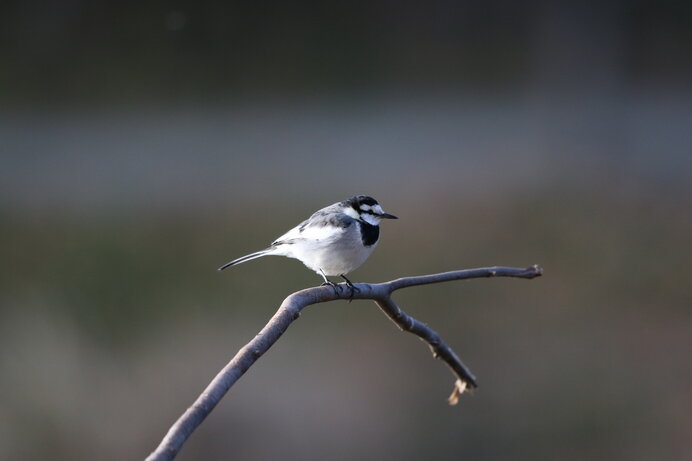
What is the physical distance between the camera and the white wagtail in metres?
1.95

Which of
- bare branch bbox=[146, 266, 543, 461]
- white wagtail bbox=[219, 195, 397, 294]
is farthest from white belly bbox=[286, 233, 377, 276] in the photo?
bare branch bbox=[146, 266, 543, 461]

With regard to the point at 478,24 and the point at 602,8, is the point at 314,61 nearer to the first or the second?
the point at 478,24

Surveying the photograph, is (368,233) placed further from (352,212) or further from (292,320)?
(292,320)

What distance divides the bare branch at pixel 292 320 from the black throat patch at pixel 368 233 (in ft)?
1.56

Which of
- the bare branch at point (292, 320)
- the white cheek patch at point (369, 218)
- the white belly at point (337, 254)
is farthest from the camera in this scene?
the white cheek patch at point (369, 218)

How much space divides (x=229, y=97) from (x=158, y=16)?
1.56ft

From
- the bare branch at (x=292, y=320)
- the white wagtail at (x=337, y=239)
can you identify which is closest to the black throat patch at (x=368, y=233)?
the white wagtail at (x=337, y=239)

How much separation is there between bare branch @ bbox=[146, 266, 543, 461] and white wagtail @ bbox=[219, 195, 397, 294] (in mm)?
408

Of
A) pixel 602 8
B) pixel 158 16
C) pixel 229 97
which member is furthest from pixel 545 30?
pixel 158 16

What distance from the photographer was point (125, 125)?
4078 millimetres

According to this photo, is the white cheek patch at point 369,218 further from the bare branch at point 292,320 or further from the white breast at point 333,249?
the bare branch at point 292,320

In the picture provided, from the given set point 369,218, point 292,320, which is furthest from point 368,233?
point 292,320

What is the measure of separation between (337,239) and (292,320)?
76 centimetres

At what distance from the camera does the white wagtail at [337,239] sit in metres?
1.95
